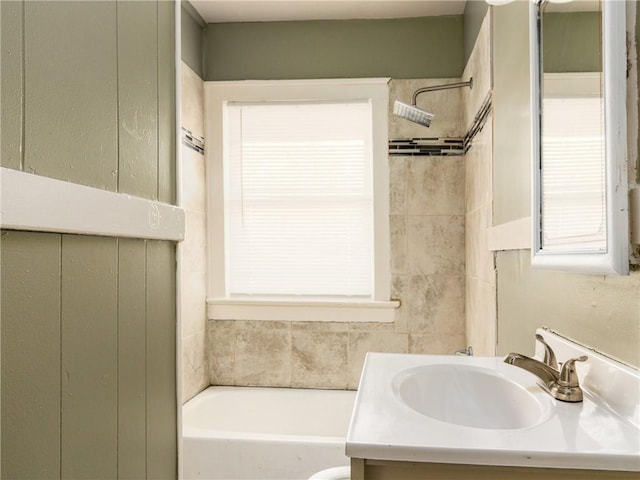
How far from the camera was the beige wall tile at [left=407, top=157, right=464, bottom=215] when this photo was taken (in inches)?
110

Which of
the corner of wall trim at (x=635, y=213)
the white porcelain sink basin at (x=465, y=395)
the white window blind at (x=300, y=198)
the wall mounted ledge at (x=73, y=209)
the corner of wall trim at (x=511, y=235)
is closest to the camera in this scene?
the wall mounted ledge at (x=73, y=209)

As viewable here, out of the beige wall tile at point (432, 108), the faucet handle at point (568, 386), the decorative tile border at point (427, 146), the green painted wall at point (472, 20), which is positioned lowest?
the faucet handle at point (568, 386)

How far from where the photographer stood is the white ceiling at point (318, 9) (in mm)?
2688

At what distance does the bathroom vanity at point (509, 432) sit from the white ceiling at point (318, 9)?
87.1 inches

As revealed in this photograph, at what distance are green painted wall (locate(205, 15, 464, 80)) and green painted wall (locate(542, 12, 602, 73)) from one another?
1682mm

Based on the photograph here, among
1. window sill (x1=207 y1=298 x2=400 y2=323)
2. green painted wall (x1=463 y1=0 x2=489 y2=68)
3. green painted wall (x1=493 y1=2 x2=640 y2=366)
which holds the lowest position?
window sill (x1=207 y1=298 x2=400 y2=323)

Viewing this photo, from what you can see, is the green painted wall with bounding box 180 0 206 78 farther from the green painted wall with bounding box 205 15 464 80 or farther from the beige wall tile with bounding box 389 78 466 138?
the beige wall tile with bounding box 389 78 466 138

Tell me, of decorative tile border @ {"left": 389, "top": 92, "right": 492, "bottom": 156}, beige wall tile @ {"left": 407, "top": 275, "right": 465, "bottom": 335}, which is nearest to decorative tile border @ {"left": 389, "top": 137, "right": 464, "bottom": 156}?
decorative tile border @ {"left": 389, "top": 92, "right": 492, "bottom": 156}

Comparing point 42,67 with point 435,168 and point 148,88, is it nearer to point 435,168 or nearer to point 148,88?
point 148,88

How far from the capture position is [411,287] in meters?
2.83

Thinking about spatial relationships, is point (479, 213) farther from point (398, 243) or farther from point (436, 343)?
point (436, 343)

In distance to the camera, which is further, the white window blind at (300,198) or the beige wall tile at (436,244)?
the white window blind at (300,198)

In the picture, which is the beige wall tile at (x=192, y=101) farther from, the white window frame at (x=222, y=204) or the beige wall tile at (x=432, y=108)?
the beige wall tile at (x=432, y=108)

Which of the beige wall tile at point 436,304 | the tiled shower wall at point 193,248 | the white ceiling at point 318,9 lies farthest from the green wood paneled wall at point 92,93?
the beige wall tile at point 436,304
